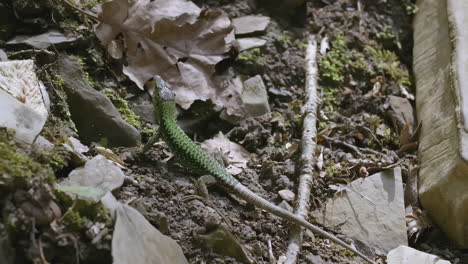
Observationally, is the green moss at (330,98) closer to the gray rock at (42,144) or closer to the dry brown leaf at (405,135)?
the dry brown leaf at (405,135)

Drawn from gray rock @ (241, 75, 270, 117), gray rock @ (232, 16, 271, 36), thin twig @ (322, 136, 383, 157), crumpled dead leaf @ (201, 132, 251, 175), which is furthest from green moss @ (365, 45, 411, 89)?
crumpled dead leaf @ (201, 132, 251, 175)

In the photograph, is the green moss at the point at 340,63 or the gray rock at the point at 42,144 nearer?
the gray rock at the point at 42,144

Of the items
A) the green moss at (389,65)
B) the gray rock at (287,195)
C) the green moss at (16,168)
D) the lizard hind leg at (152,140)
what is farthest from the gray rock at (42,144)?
the green moss at (389,65)

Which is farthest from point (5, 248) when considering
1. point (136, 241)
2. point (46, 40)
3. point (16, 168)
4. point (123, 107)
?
point (46, 40)

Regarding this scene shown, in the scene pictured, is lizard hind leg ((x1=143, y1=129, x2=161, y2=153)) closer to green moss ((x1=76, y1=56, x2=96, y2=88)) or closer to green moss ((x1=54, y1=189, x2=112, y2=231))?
green moss ((x1=76, y1=56, x2=96, y2=88))

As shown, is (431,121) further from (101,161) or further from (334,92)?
(101,161)

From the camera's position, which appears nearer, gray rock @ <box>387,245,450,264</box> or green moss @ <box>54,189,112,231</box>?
green moss @ <box>54,189,112,231</box>
